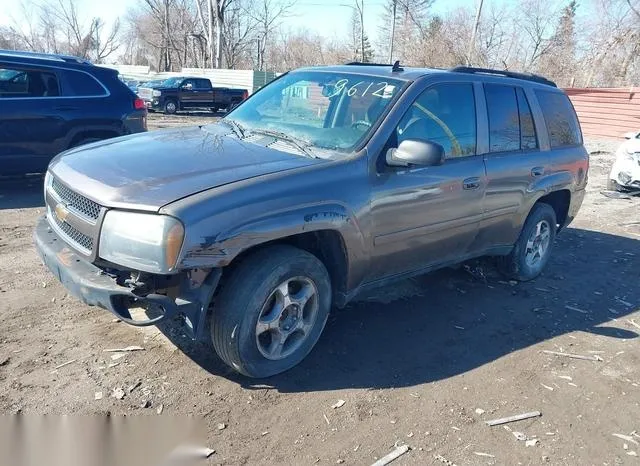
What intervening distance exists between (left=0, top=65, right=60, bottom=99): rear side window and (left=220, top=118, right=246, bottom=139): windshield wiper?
4107mm

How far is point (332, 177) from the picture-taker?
334cm

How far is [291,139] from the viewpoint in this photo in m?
3.83

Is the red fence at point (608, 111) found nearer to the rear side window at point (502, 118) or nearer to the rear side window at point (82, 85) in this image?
the rear side window at point (502, 118)

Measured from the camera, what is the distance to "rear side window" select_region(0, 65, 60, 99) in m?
7.09

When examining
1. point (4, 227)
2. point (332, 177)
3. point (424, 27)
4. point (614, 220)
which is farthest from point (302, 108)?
point (424, 27)

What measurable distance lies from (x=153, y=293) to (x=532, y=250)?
4.02 metres

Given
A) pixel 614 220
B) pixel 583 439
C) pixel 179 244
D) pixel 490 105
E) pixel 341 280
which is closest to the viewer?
pixel 179 244

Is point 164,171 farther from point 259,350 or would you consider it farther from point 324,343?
point 324,343

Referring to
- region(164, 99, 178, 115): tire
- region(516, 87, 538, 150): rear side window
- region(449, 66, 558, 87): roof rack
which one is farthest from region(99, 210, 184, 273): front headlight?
region(164, 99, 178, 115): tire

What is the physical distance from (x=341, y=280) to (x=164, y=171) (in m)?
1.33

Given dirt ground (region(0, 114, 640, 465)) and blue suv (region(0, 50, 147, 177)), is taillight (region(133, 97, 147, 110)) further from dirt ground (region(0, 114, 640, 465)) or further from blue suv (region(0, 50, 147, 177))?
dirt ground (region(0, 114, 640, 465))

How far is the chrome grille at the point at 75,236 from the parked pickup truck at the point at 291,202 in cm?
2

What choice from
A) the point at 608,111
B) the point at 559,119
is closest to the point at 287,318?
the point at 559,119

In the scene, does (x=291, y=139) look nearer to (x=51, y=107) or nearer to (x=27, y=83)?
(x=51, y=107)
